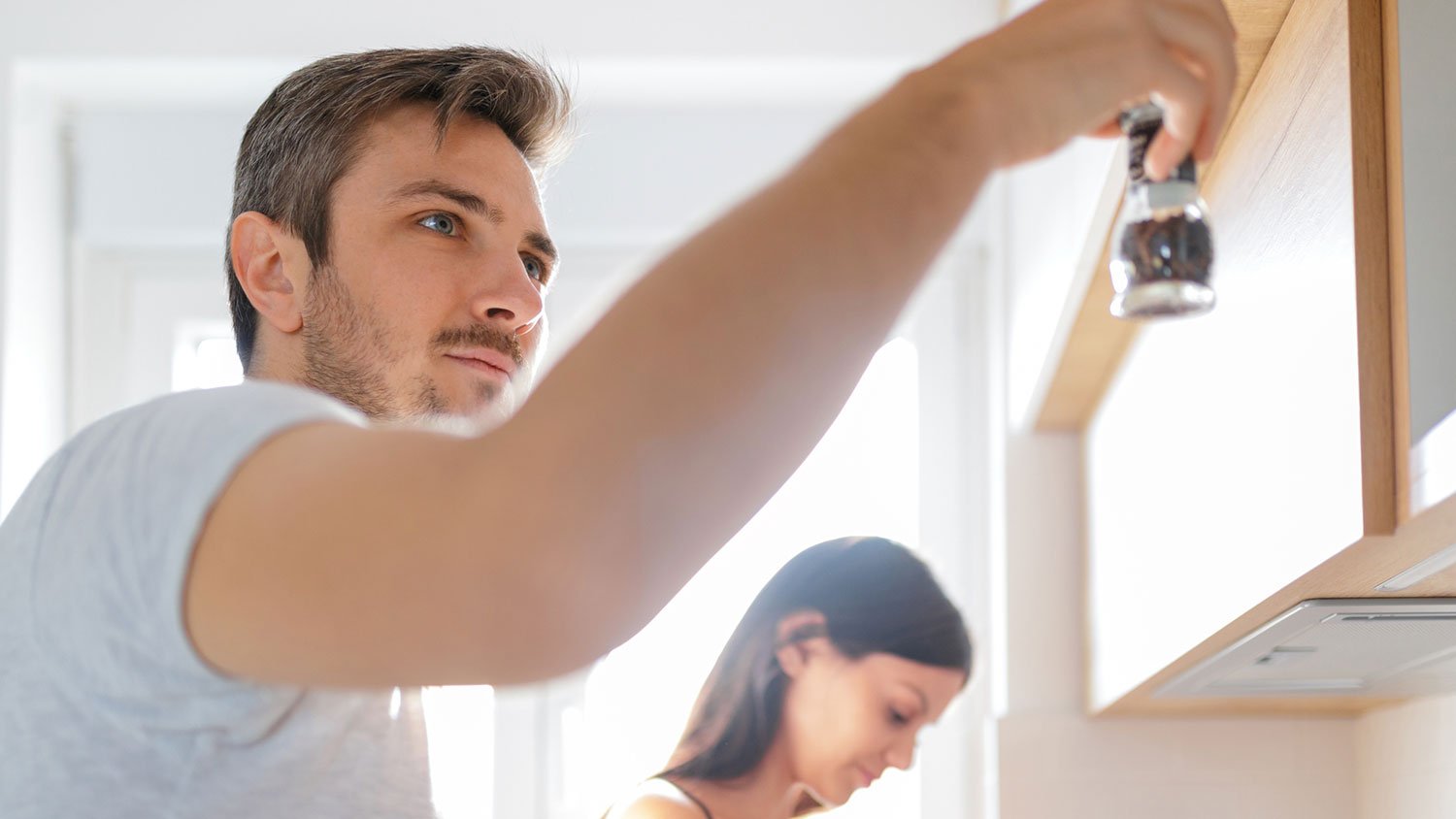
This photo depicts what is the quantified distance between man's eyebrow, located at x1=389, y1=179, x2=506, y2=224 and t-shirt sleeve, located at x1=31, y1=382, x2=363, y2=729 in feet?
1.18

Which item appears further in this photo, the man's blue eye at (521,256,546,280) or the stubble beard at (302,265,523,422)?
the man's blue eye at (521,256,546,280)

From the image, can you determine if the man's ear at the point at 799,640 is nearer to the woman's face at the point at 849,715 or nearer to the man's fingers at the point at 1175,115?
the woman's face at the point at 849,715

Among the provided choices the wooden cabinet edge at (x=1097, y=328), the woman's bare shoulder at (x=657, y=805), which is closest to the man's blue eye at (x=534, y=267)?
the wooden cabinet edge at (x=1097, y=328)

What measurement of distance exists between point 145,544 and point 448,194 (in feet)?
1.41

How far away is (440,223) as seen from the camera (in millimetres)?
763

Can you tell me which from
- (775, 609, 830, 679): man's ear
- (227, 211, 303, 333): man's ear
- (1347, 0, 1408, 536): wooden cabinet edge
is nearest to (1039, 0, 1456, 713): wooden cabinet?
(1347, 0, 1408, 536): wooden cabinet edge

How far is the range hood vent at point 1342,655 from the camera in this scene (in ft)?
2.93

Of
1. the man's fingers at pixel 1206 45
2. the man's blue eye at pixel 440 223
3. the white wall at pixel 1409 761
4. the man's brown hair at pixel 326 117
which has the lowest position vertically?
the white wall at pixel 1409 761

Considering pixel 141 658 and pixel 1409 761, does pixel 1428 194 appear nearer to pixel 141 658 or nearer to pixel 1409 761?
pixel 141 658

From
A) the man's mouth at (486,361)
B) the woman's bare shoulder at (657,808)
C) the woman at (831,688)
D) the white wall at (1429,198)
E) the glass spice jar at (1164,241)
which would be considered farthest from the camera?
the woman at (831,688)

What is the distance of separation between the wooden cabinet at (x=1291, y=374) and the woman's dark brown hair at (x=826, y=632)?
26cm

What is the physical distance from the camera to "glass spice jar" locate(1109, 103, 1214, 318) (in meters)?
0.45

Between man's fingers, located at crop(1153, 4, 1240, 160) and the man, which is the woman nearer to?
the man

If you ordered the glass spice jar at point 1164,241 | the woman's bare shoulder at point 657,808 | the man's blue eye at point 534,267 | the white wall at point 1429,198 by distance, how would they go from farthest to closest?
the woman's bare shoulder at point 657,808 → the man's blue eye at point 534,267 → the white wall at point 1429,198 → the glass spice jar at point 1164,241
